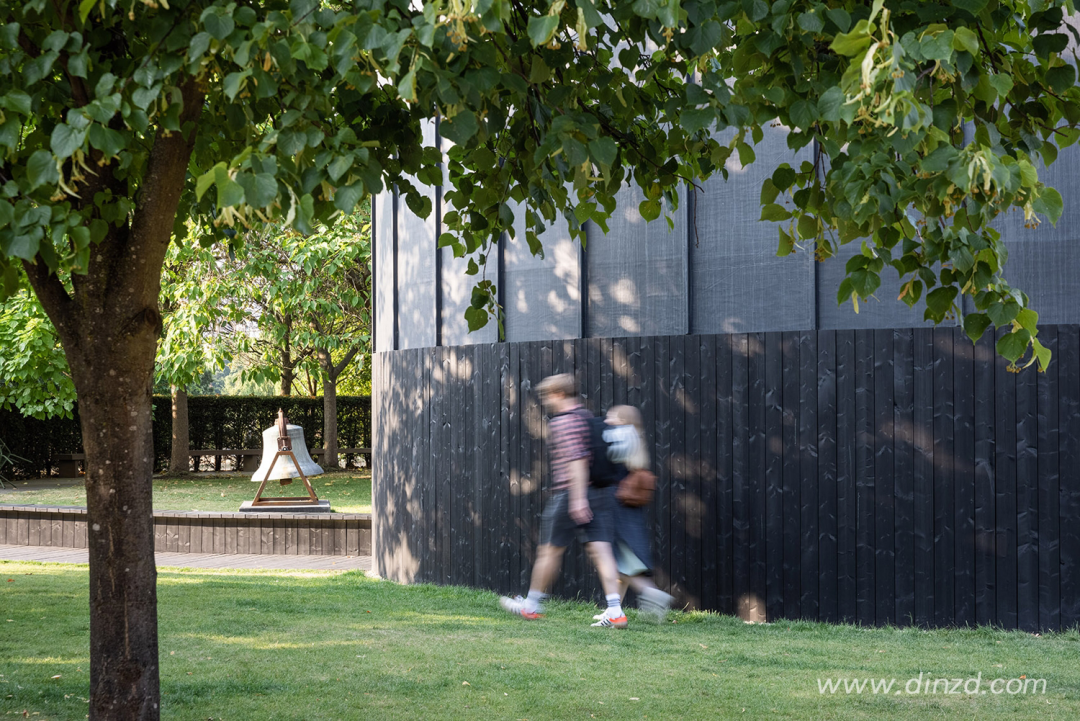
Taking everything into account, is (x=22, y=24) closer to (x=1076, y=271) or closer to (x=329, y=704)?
(x=329, y=704)

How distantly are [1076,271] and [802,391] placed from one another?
7.76 feet

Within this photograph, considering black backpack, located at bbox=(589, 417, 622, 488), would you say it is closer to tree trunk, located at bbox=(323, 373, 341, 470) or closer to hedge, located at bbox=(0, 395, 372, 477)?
tree trunk, located at bbox=(323, 373, 341, 470)

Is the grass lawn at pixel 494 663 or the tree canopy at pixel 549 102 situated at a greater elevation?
the tree canopy at pixel 549 102

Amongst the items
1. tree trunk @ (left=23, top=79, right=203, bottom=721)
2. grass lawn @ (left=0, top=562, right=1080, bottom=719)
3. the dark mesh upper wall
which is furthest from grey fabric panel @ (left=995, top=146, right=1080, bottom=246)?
tree trunk @ (left=23, top=79, right=203, bottom=721)

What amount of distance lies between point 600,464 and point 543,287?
2652 millimetres

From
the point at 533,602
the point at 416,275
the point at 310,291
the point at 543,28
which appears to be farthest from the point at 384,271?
the point at 543,28

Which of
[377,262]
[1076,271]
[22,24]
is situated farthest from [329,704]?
[377,262]

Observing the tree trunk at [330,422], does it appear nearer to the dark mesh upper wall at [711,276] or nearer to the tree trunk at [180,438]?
the tree trunk at [180,438]

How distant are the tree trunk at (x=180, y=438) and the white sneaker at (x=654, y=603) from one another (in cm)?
1858

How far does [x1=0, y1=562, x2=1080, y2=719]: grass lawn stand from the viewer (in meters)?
5.45

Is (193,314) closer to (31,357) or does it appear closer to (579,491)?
(31,357)

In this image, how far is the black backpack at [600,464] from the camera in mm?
7630

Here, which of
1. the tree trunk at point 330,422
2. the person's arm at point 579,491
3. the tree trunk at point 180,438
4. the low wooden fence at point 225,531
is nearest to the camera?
the person's arm at point 579,491

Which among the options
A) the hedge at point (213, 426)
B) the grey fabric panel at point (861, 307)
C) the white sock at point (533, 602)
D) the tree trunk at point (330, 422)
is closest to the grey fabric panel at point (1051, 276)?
the grey fabric panel at point (861, 307)
